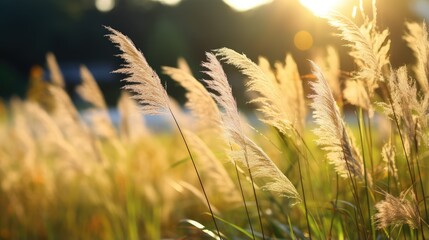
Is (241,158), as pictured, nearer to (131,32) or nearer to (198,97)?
(198,97)

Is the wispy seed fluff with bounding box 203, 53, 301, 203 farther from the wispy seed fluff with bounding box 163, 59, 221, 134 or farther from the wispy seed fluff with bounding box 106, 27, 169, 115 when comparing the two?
the wispy seed fluff with bounding box 163, 59, 221, 134

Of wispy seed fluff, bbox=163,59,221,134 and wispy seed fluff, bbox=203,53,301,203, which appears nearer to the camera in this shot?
wispy seed fluff, bbox=203,53,301,203

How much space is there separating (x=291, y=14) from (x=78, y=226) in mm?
21495

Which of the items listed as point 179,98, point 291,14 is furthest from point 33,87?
point 179,98

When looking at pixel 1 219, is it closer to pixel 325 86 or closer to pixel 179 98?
pixel 325 86

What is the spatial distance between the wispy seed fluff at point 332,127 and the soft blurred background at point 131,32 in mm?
22803

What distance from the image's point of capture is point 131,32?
106 ft

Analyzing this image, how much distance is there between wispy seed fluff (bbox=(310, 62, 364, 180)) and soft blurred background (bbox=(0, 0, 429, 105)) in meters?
22.8

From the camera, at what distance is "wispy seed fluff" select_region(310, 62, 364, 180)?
2049mm

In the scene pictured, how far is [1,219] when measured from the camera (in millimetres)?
5227

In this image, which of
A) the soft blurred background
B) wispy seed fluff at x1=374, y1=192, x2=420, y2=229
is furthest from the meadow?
the soft blurred background

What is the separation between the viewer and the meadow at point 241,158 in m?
2.14

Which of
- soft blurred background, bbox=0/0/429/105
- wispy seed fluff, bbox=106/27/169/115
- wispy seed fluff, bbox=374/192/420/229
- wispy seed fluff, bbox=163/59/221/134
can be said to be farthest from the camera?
soft blurred background, bbox=0/0/429/105

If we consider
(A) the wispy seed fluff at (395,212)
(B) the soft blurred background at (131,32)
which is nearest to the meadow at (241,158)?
(A) the wispy seed fluff at (395,212)
